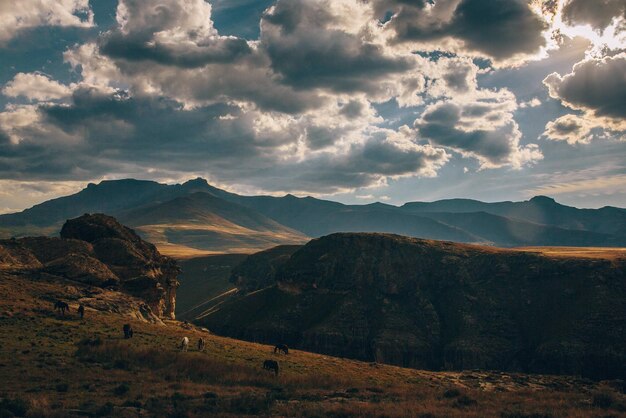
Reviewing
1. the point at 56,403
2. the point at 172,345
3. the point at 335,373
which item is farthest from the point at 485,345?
the point at 56,403

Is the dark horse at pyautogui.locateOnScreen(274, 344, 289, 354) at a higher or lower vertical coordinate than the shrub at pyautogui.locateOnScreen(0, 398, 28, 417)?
lower

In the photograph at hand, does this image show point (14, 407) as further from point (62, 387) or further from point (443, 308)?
point (443, 308)

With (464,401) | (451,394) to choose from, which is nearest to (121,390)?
(464,401)

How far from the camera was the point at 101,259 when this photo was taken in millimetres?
96500

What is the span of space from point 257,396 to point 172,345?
2136 centimetres

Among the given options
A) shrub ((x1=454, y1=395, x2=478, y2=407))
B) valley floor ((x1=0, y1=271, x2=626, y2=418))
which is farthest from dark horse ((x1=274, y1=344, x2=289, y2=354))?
shrub ((x1=454, y1=395, x2=478, y2=407))

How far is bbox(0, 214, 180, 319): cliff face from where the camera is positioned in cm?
8156

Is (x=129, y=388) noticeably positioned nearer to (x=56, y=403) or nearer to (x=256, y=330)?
(x=56, y=403)

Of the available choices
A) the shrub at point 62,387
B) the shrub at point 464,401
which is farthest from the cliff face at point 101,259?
the shrub at point 464,401

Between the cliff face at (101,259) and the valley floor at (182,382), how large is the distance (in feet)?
42.4

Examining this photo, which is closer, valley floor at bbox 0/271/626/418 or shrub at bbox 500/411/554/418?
valley floor at bbox 0/271/626/418

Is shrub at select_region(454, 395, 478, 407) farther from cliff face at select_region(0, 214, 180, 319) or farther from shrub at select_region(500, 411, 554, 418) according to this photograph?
cliff face at select_region(0, 214, 180, 319)

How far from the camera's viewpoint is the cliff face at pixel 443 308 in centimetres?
10931

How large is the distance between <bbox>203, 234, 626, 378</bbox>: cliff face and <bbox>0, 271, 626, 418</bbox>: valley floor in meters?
50.7
